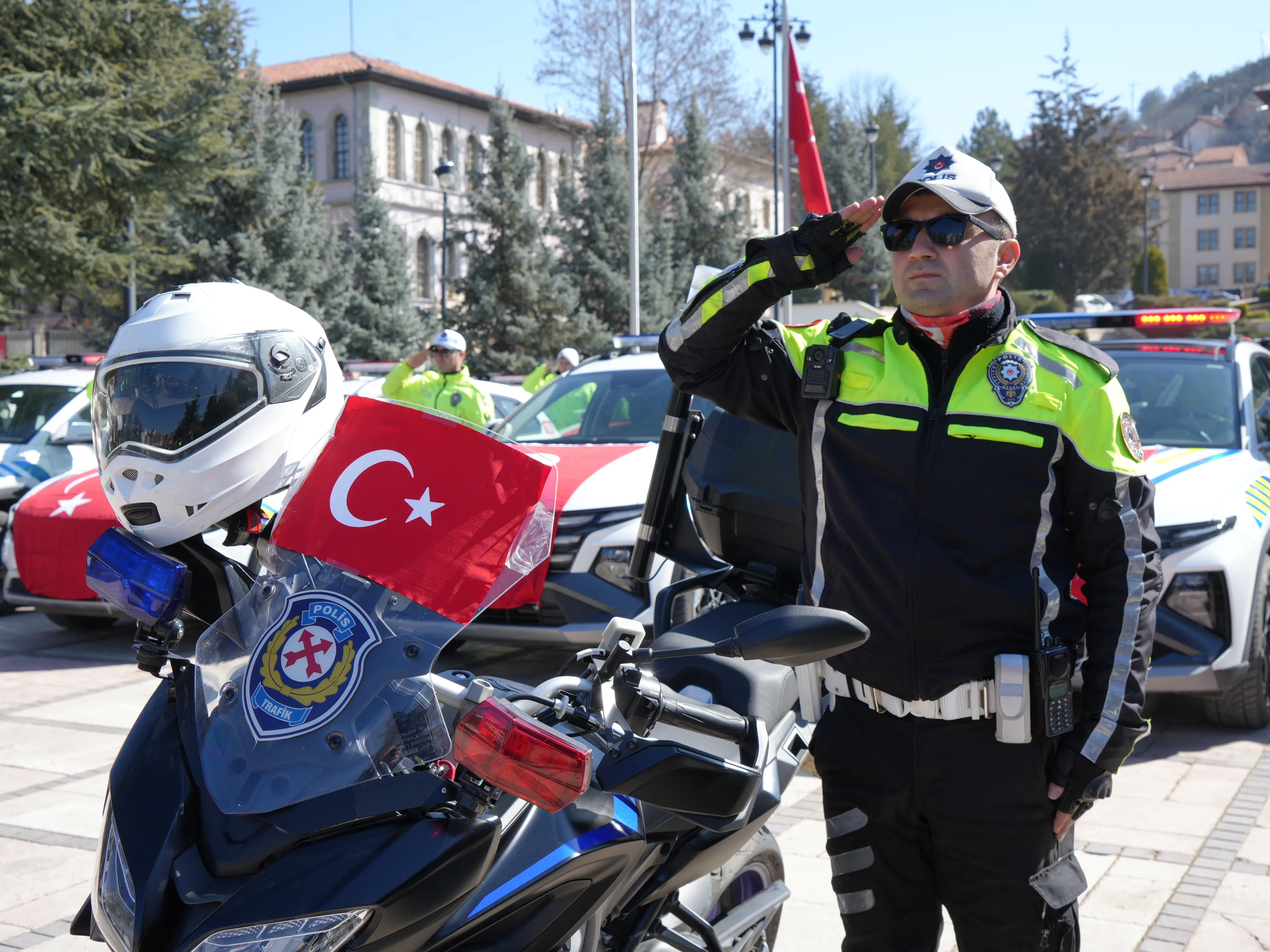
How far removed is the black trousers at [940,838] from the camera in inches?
98.4

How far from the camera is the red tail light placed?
5.71 feet

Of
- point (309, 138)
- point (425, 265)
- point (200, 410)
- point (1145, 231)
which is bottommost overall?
point (200, 410)

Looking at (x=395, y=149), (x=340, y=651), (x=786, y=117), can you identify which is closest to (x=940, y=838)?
(x=340, y=651)

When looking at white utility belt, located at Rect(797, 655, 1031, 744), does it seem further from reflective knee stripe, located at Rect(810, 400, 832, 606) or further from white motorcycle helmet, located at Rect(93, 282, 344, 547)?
white motorcycle helmet, located at Rect(93, 282, 344, 547)

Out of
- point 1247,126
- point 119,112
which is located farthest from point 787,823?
point 1247,126

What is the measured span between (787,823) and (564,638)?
1908 mm

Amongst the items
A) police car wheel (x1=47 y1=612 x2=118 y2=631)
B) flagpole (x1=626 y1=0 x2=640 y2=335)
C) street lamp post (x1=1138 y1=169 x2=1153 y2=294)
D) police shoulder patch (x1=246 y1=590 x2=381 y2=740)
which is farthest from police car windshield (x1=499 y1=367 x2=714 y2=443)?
street lamp post (x1=1138 y1=169 x2=1153 y2=294)

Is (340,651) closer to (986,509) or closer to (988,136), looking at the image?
(986,509)

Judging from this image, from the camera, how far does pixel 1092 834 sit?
15.8ft

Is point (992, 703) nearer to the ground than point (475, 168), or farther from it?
nearer to the ground

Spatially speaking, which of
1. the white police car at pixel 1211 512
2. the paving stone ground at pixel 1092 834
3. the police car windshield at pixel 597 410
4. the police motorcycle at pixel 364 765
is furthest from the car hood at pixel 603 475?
the police motorcycle at pixel 364 765

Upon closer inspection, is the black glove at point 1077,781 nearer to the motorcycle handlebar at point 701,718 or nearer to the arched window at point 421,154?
the motorcycle handlebar at point 701,718

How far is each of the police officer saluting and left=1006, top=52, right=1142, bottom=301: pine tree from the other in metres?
73.6

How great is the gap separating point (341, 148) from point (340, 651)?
2171 inches
